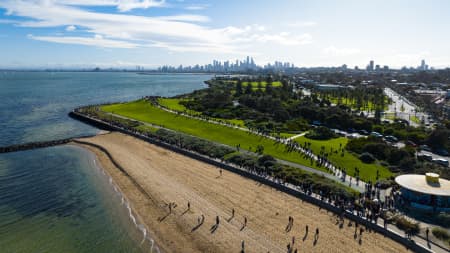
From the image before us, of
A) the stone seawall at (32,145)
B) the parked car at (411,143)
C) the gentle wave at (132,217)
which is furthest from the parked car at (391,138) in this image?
the stone seawall at (32,145)

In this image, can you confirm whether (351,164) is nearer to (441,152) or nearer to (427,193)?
(427,193)

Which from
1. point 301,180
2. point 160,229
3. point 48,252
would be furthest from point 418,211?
point 48,252

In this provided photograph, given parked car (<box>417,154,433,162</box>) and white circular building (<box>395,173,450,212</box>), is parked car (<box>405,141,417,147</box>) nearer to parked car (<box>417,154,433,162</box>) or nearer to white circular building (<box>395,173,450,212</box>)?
parked car (<box>417,154,433,162</box>)

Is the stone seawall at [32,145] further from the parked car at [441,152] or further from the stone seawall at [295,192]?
the parked car at [441,152]

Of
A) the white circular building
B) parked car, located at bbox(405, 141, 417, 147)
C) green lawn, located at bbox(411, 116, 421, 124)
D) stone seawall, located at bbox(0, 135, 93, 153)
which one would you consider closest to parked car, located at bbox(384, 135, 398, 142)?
parked car, located at bbox(405, 141, 417, 147)

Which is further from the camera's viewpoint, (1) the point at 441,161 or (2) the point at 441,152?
(2) the point at 441,152

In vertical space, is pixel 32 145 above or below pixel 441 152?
below

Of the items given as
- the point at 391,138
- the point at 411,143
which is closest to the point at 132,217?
the point at 411,143
